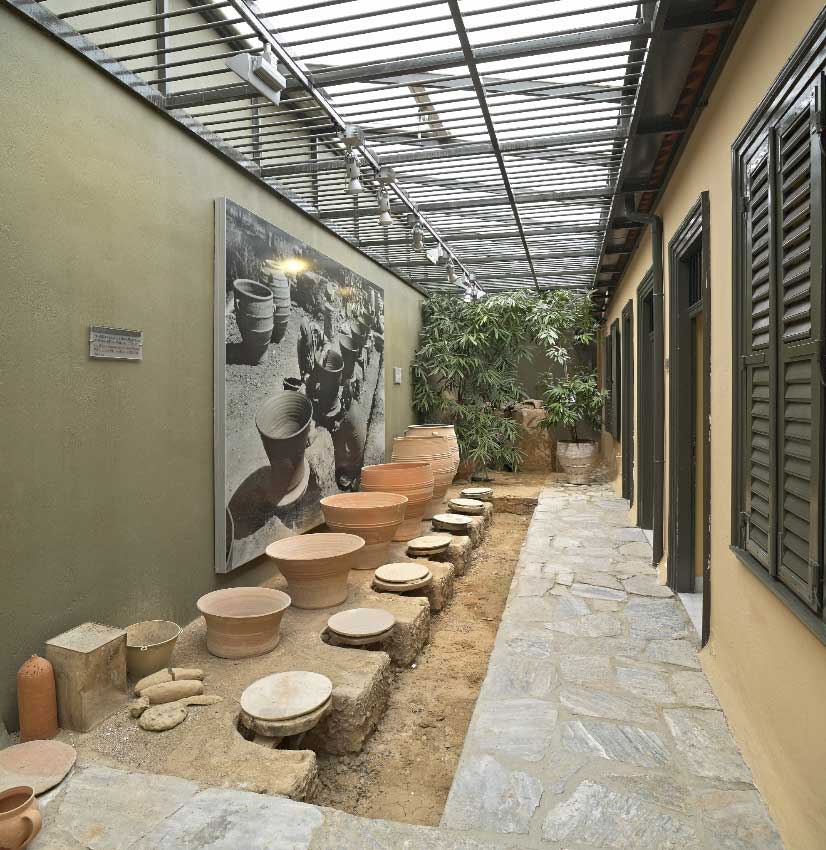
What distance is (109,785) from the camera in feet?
6.18

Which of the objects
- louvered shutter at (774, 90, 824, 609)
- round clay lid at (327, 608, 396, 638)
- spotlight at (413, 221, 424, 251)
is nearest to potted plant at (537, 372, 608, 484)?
spotlight at (413, 221, 424, 251)

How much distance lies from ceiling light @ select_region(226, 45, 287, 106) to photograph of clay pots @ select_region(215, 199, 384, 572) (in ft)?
2.77

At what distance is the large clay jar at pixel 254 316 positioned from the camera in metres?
3.62

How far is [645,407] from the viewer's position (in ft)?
17.3

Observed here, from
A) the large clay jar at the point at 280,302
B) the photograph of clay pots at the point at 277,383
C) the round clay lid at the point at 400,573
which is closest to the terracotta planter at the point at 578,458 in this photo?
the photograph of clay pots at the point at 277,383

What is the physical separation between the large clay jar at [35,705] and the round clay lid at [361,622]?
1.26 meters

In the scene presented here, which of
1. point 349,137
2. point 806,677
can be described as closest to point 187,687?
point 806,677

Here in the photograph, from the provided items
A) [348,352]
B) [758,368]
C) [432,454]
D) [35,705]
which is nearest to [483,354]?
[432,454]

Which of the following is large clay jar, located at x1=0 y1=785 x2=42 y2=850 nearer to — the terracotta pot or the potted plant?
the terracotta pot

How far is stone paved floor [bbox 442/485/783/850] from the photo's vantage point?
5.79 ft

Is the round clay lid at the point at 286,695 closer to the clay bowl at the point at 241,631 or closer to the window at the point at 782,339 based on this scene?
the clay bowl at the point at 241,631

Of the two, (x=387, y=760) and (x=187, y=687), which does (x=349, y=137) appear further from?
(x=387, y=760)

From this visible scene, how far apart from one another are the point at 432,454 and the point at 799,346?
4.60 meters

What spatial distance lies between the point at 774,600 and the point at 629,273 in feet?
16.2
